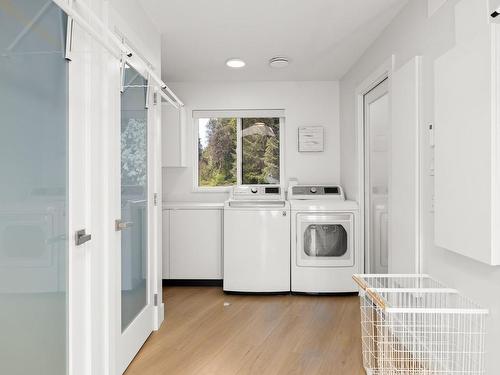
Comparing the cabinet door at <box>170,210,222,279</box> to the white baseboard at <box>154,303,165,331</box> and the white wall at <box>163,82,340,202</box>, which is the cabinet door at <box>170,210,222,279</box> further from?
the white baseboard at <box>154,303,165,331</box>

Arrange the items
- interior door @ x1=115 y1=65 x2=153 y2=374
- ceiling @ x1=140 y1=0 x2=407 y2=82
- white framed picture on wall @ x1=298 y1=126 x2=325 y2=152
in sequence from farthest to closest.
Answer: white framed picture on wall @ x1=298 y1=126 x2=325 y2=152, ceiling @ x1=140 y1=0 x2=407 y2=82, interior door @ x1=115 y1=65 x2=153 y2=374

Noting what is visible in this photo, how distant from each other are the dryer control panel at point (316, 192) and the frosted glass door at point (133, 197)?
6.31ft

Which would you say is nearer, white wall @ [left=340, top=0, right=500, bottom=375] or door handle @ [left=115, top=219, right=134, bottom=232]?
white wall @ [left=340, top=0, right=500, bottom=375]

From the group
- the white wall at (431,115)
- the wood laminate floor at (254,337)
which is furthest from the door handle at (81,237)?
the white wall at (431,115)

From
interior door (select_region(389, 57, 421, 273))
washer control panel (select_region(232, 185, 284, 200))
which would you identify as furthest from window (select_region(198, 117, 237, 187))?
interior door (select_region(389, 57, 421, 273))

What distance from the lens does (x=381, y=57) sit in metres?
2.73

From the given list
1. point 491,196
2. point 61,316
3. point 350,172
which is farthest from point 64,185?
point 350,172

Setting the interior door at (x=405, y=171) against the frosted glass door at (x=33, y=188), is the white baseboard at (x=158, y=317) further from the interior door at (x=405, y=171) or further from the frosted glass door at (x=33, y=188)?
the interior door at (x=405, y=171)

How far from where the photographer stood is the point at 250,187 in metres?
3.94

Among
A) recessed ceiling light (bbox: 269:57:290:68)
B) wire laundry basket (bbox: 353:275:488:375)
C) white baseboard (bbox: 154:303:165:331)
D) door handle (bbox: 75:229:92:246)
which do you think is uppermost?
recessed ceiling light (bbox: 269:57:290:68)

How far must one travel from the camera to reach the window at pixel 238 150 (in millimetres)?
4133

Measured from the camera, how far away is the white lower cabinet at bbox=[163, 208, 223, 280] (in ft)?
12.0

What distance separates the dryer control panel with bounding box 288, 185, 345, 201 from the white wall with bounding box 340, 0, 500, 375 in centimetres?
135

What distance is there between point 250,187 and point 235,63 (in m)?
1.38
